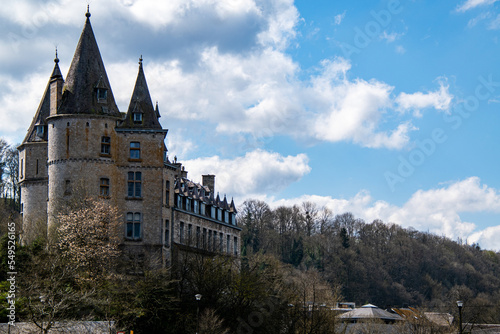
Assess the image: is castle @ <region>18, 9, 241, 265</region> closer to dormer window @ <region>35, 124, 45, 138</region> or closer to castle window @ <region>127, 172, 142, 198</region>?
castle window @ <region>127, 172, 142, 198</region>

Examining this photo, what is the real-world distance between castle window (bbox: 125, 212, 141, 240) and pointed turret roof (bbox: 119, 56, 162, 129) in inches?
311

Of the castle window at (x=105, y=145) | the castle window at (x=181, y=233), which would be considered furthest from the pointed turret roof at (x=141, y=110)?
the castle window at (x=181, y=233)

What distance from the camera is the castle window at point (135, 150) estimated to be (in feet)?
228

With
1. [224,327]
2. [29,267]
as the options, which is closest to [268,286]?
[224,327]

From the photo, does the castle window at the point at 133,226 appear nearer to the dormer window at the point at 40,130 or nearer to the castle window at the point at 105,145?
the castle window at the point at 105,145

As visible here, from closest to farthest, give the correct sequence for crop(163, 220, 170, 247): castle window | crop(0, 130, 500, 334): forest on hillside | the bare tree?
crop(0, 130, 500, 334): forest on hillside < the bare tree < crop(163, 220, 170, 247): castle window

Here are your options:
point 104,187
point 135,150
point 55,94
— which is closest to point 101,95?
point 55,94

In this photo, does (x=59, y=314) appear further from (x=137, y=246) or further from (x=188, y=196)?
(x=188, y=196)

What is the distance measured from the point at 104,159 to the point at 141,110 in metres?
5.66

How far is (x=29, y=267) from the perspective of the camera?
197ft

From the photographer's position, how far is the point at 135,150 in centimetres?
6969

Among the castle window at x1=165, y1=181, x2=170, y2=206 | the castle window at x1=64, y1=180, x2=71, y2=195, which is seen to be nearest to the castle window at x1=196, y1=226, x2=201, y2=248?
the castle window at x1=165, y1=181, x2=170, y2=206

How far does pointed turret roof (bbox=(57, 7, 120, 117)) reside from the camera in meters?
68.6

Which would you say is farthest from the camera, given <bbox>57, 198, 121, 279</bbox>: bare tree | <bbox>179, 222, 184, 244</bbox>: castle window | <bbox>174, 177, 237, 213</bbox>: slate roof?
<bbox>174, 177, 237, 213</bbox>: slate roof
